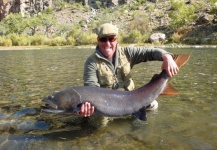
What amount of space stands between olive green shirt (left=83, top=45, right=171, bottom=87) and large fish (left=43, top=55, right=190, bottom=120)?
667 millimetres

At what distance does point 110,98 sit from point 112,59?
1.34 m

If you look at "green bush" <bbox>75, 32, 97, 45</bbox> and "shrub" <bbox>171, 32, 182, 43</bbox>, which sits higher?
"shrub" <bbox>171, 32, 182, 43</bbox>

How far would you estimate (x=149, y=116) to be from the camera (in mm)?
6531

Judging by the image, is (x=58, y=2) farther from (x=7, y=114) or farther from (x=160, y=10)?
(x=7, y=114)

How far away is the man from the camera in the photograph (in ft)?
18.4

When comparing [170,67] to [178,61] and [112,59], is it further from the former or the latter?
[112,59]

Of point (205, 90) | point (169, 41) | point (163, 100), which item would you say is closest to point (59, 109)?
point (163, 100)

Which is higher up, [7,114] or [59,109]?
[59,109]

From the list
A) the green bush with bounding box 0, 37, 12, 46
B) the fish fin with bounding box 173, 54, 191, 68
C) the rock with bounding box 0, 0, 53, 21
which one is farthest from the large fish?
the rock with bounding box 0, 0, 53, 21

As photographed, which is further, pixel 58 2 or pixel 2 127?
pixel 58 2

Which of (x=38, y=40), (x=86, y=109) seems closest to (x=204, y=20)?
(x=38, y=40)

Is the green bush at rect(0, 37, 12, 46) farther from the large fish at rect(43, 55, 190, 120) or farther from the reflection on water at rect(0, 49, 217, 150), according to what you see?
the large fish at rect(43, 55, 190, 120)

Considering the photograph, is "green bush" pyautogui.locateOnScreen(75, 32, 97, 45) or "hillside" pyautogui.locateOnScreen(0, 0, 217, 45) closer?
"hillside" pyautogui.locateOnScreen(0, 0, 217, 45)

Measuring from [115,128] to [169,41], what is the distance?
169 feet
